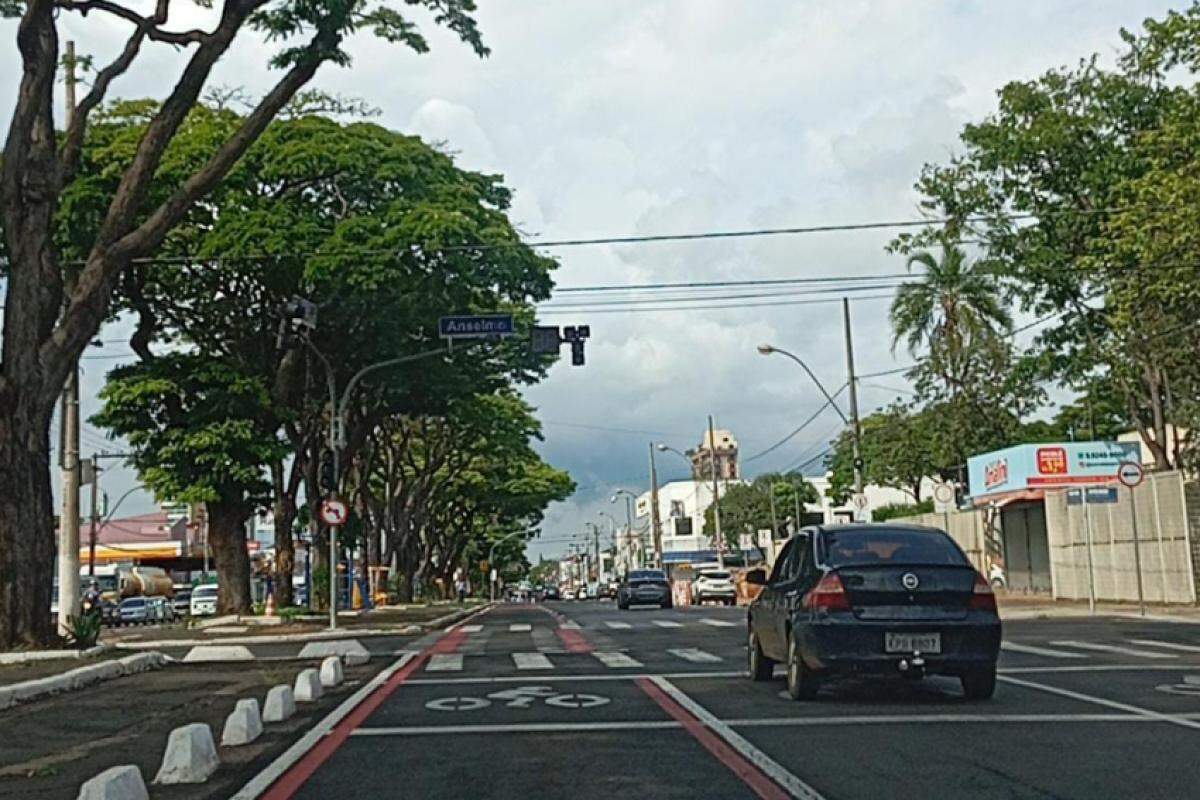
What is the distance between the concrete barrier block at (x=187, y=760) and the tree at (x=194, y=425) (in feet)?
82.6

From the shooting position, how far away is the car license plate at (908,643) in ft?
41.1

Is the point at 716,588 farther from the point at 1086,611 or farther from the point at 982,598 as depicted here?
the point at 982,598

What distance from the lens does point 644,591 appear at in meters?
49.3

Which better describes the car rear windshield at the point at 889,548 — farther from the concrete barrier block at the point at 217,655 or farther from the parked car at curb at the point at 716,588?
the parked car at curb at the point at 716,588

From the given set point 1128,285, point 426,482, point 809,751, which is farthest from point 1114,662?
point 426,482

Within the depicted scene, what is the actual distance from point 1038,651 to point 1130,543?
18.5 meters

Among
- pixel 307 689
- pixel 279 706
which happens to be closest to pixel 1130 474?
pixel 307 689

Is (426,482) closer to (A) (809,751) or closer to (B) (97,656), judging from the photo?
(B) (97,656)

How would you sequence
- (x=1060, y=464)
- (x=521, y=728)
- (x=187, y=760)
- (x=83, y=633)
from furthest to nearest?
(x=1060, y=464)
(x=83, y=633)
(x=521, y=728)
(x=187, y=760)

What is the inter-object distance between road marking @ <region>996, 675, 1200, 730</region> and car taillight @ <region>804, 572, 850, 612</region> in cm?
228

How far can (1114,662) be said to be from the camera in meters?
16.9

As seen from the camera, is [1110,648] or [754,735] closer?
[754,735]

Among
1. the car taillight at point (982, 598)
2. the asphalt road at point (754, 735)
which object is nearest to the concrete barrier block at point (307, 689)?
the asphalt road at point (754, 735)

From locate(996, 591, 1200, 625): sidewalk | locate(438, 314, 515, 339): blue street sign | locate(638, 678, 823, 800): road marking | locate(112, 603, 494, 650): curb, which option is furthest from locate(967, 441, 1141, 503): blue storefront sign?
locate(638, 678, 823, 800): road marking
